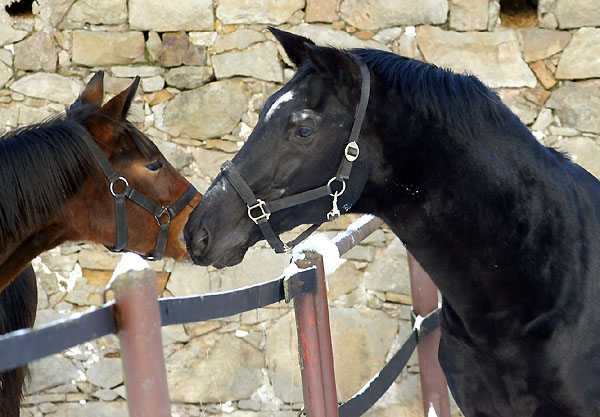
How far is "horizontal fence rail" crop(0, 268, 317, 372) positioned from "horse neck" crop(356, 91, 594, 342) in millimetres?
343

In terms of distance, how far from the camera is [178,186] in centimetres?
261

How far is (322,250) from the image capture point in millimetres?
2191

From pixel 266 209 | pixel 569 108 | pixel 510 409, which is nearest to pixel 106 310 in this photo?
pixel 266 209

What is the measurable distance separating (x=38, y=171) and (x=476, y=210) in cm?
137

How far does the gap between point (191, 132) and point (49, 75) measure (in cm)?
88

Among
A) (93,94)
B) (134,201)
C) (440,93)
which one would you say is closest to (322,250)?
(440,93)

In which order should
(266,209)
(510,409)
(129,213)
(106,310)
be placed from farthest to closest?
(129,213) < (510,409) < (266,209) < (106,310)

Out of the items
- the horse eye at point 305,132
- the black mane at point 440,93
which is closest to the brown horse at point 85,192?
the horse eye at point 305,132

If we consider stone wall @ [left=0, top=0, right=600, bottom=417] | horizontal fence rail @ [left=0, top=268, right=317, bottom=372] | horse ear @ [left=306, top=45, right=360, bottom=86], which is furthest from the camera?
stone wall @ [left=0, top=0, right=600, bottom=417]

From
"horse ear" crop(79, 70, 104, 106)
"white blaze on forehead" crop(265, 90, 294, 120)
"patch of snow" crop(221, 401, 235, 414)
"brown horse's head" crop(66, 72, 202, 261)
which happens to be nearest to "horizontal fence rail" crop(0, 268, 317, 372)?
"white blaze on forehead" crop(265, 90, 294, 120)

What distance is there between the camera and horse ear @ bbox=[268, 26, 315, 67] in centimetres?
198

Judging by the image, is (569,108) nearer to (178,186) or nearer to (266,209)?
(178,186)

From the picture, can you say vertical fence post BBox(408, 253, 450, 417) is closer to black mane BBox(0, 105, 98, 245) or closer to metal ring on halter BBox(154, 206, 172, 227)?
metal ring on halter BBox(154, 206, 172, 227)

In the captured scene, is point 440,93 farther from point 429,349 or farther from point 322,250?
point 429,349
